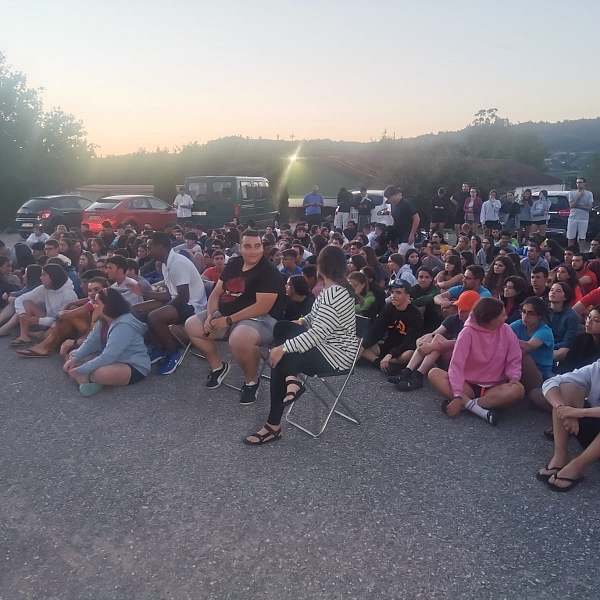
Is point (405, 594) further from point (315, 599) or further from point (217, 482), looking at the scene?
point (217, 482)

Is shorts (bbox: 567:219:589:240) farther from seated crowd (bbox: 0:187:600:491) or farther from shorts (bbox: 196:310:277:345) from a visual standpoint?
shorts (bbox: 196:310:277:345)

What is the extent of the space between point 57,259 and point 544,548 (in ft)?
24.9

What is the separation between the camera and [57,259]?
8539 mm

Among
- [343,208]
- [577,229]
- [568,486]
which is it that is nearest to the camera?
[568,486]

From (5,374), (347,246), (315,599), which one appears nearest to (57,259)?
(5,374)

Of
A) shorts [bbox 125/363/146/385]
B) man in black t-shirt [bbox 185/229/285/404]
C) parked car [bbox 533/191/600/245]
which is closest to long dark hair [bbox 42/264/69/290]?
shorts [bbox 125/363/146/385]

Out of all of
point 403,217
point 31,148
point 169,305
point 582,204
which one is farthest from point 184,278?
point 31,148

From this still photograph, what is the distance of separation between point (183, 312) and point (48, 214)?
14.4 metres

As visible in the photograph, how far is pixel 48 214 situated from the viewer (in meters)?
18.5

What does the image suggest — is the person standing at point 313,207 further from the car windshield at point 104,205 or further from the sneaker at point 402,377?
the sneaker at point 402,377

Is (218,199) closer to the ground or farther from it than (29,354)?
farther from it

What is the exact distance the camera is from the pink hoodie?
4.76 metres

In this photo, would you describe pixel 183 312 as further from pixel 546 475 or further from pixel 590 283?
pixel 590 283

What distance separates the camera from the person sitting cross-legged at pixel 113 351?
5422 millimetres
